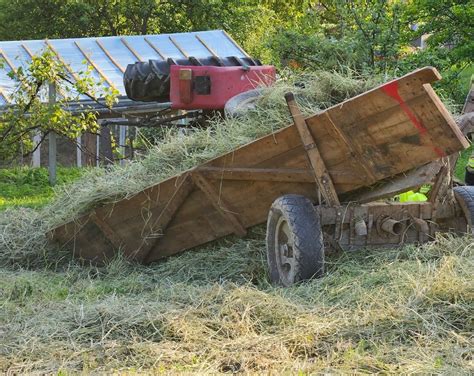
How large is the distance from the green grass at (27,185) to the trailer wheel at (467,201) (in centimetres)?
622

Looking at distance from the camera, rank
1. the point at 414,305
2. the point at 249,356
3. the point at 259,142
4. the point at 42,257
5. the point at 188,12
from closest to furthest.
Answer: the point at 249,356 → the point at 414,305 → the point at 259,142 → the point at 42,257 → the point at 188,12

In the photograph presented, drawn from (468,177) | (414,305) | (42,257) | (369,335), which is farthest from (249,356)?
(468,177)

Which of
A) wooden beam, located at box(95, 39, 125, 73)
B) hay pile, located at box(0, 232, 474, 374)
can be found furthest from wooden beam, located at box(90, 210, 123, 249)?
wooden beam, located at box(95, 39, 125, 73)

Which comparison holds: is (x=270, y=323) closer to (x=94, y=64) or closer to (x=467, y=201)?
(x=467, y=201)

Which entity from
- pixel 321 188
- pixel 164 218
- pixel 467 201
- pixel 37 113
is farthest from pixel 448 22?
pixel 321 188

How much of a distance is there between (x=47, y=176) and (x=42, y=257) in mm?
7054

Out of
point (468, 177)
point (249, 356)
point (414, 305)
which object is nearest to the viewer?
point (249, 356)

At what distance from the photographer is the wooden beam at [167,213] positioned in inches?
283

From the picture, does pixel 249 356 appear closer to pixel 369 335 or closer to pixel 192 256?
pixel 369 335

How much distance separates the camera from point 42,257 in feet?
26.4

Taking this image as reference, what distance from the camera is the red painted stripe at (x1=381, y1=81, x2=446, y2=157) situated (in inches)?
236

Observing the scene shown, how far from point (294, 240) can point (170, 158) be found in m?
1.67

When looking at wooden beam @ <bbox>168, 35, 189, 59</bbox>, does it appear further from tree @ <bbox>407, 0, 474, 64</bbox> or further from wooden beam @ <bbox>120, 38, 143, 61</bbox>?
tree @ <bbox>407, 0, 474, 64</bbox>

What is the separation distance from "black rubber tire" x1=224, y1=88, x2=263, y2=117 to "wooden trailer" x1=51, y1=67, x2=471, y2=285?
0.63m
